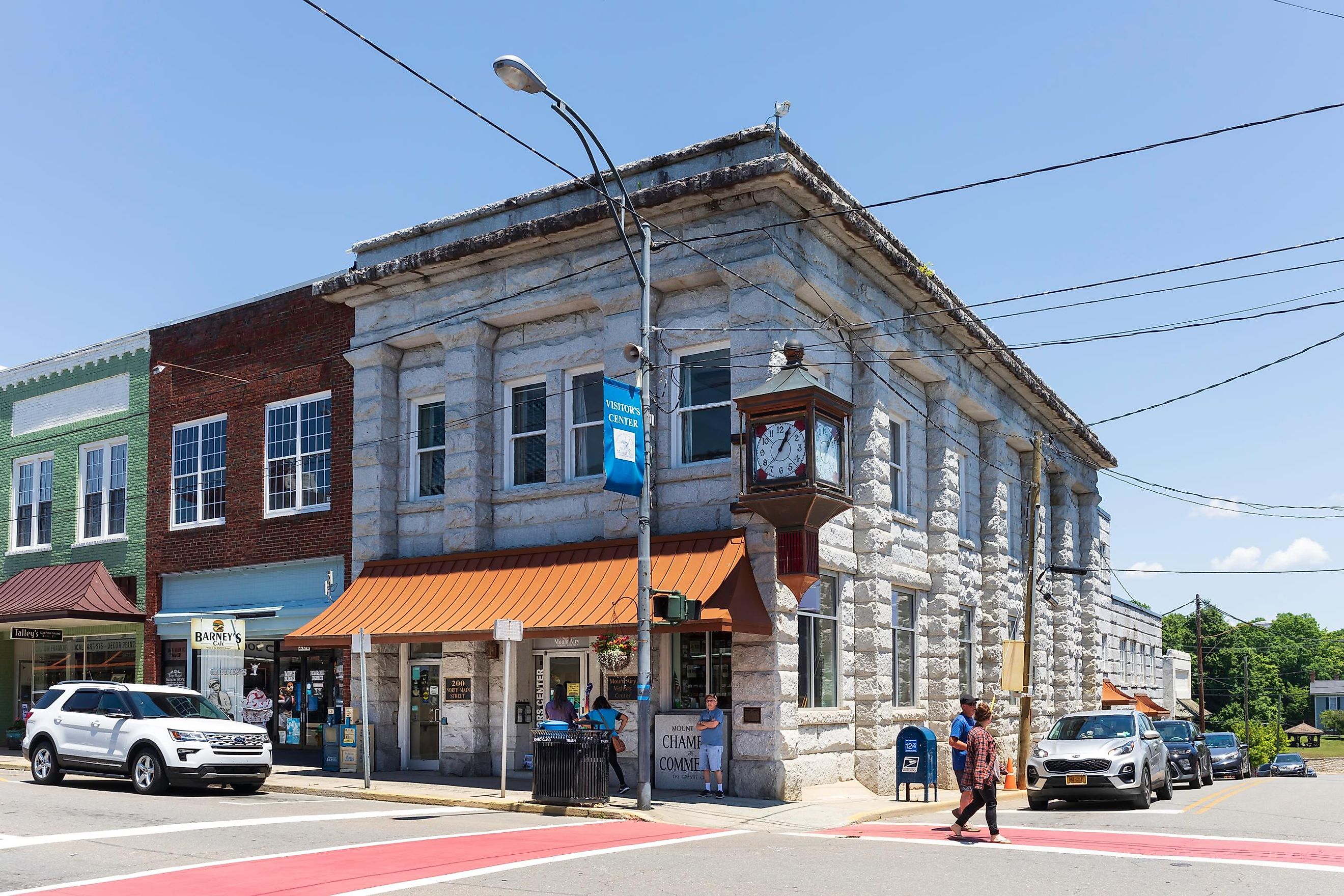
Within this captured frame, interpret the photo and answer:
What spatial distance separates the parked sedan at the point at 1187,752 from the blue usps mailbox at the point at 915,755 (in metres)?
9.50

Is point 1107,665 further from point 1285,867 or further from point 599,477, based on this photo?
point 1285,867

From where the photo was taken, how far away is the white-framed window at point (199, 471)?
2664 cm

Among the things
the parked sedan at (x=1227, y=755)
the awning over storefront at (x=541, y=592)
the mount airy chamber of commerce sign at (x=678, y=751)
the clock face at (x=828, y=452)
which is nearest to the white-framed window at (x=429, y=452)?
the awning over storefront at (x=541, y=592)

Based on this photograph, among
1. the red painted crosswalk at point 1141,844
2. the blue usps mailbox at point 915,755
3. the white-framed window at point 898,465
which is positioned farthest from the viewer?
the white-framed window at point 898,465

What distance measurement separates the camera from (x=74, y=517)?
29688 mm

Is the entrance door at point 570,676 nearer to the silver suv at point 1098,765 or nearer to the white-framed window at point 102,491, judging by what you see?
the silver suv at point 1098,765

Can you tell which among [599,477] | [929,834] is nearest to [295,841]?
[929,834]

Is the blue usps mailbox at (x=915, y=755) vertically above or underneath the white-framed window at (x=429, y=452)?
underneath

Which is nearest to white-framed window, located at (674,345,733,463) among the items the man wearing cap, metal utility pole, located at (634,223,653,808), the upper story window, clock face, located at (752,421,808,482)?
clock face, located at (752,421,808,482)

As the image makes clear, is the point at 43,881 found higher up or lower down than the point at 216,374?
lower down

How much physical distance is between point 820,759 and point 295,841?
918 cm

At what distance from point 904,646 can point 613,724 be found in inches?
289

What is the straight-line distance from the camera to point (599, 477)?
2089cm

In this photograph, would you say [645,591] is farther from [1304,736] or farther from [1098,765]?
[1304,736]
